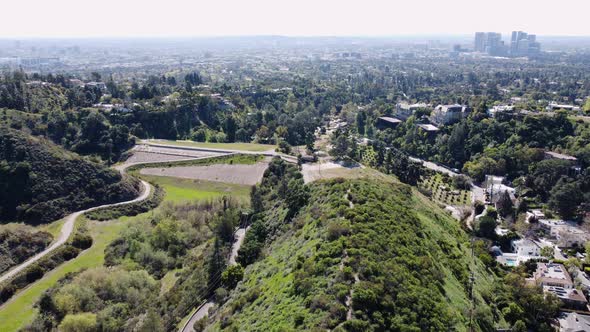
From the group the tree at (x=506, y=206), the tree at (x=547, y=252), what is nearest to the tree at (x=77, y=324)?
the tree at (x=547, y=252)

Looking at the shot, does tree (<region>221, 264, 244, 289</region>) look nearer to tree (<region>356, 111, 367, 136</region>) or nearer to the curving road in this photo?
the curving road

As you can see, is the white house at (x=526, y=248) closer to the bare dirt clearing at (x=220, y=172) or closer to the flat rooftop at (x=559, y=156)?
the flat rooftop at (x=559, y=156)

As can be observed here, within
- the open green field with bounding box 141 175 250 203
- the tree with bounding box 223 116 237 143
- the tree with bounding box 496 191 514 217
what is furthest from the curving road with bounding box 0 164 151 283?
the tree with bounding box 496 191 514 217

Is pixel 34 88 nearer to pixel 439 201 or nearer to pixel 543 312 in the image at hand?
pixel 439 201

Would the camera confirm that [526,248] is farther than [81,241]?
No

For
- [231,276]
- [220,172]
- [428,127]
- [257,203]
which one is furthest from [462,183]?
[231,276]

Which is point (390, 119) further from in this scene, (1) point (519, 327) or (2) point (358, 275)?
(2) point (358, 275)
